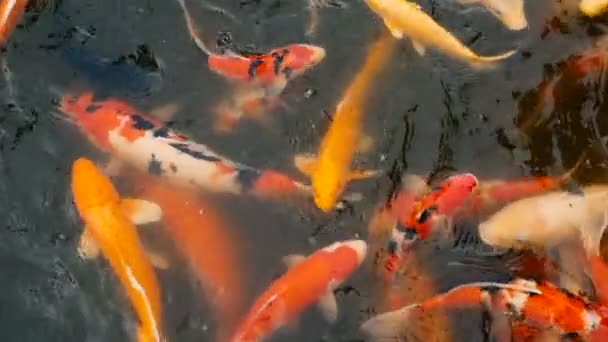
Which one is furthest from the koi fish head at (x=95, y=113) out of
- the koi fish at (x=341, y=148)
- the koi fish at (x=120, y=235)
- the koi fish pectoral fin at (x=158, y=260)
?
the koi fish at (x=341, y=148)

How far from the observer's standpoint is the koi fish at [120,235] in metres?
3.30

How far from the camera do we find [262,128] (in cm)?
368

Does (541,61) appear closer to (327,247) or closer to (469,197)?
(469,197)

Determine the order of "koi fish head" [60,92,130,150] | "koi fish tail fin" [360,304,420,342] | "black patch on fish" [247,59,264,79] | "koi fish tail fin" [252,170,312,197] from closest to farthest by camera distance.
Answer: "koi fish tail fin" [360,304,420,342], "koi fish tail fin" [252,170,312,197], "koi fish head" [60,92,130,150], "black patch on fish" [247,59,264,79]

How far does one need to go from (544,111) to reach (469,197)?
1.82 feet

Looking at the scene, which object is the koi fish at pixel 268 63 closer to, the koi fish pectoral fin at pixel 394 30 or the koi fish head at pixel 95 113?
the koi fish pectoral fin at pixel 394 30

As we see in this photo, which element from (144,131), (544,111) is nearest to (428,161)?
(544,111)

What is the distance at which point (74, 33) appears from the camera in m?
3.88

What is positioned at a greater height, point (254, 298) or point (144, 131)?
point (144, 131)

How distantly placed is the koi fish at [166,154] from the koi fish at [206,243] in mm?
62

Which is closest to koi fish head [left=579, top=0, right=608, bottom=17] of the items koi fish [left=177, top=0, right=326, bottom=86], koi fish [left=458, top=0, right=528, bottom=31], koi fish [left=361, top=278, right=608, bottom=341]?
koi fish [left=458, top=0, right=528, bottom=31]

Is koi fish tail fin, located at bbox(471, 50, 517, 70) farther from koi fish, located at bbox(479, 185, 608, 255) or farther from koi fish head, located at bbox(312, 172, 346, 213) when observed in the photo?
koi fish head, located at bbox(312, 172, 346, 213)

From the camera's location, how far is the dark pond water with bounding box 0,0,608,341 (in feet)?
11.1

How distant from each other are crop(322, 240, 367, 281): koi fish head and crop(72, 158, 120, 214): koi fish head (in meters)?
0.86
